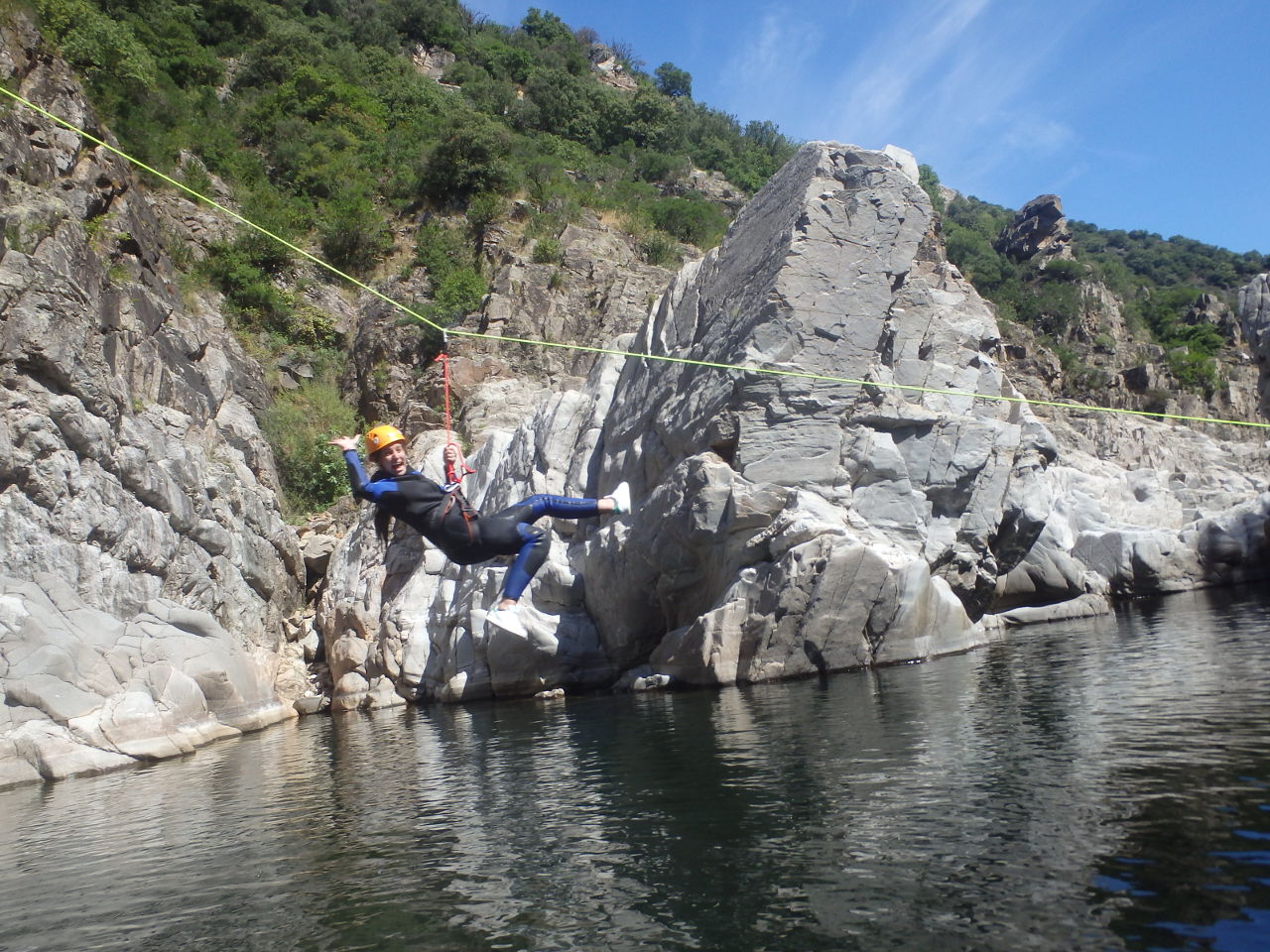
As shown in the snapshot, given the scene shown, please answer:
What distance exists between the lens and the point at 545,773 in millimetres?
8867

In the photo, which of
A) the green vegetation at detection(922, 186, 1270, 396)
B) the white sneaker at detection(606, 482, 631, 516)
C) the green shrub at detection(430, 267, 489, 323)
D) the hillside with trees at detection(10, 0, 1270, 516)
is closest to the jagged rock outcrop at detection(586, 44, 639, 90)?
the hillside with trees at detection(10, 0, 1270, 516)

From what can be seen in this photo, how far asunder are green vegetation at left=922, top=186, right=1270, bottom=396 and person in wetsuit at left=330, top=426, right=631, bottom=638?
59776mm

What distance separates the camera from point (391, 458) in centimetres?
838

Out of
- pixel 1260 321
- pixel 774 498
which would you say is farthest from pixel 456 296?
pixel 1260 321

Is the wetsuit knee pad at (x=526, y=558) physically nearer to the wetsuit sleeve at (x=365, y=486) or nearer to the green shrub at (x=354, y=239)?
the wetsuit sleeve at (x=365, y=486)

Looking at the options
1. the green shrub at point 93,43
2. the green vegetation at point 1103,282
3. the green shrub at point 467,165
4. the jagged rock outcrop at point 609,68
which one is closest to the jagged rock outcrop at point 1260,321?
the green shrub at point 467,165

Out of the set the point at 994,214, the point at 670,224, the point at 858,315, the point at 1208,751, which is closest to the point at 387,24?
the point at 670,224

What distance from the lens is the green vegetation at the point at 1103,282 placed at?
6228 centimetres

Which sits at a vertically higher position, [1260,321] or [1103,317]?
[1103,317]

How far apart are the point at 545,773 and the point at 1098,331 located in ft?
217

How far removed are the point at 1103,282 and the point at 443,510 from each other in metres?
71.9

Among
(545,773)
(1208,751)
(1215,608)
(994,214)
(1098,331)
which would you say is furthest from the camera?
(994,214)

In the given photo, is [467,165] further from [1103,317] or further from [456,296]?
[1103,317]

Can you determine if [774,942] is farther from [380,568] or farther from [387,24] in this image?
[387,24]
